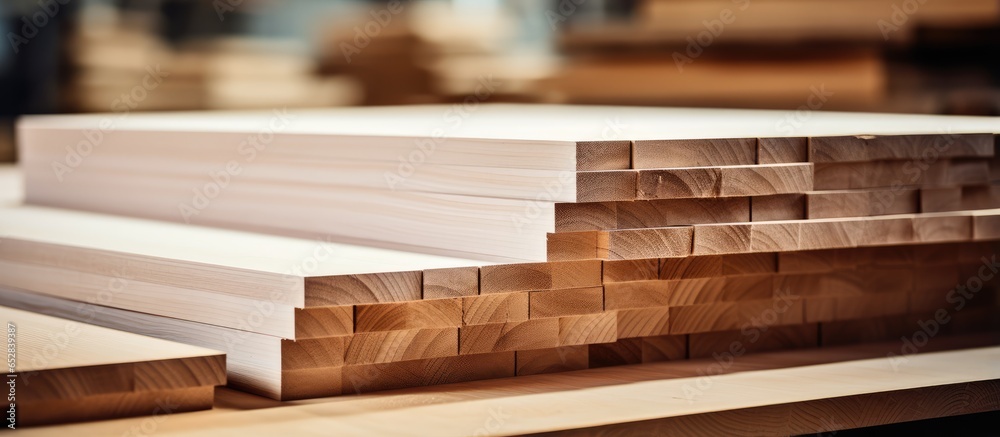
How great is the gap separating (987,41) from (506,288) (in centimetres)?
297

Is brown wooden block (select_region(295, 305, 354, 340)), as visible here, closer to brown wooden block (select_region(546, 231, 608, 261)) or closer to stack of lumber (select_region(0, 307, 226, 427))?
stack of lumber (select_region(0, 307, 226, 427))

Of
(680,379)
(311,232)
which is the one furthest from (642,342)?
(311,232)

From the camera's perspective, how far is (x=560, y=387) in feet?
6.84

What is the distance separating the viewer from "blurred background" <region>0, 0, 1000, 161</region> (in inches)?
167

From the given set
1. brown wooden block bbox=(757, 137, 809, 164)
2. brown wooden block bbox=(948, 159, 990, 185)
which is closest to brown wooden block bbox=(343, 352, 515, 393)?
brown wooden block bbox=(757, 137, 809, 164)

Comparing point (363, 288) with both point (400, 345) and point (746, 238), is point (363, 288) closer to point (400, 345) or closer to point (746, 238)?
point (400, 345)

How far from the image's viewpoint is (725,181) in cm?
213

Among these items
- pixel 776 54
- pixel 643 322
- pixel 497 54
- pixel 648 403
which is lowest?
pixel 648 403

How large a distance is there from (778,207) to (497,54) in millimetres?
4198

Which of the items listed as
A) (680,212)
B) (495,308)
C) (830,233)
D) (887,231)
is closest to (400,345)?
(495,308)

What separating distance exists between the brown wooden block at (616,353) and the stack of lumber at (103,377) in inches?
26.5

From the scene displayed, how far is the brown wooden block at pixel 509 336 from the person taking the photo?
2.08 metres

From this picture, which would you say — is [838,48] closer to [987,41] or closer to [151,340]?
[987,41]

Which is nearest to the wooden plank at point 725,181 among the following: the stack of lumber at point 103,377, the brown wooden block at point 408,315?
the brown wooden block at point 408,315
